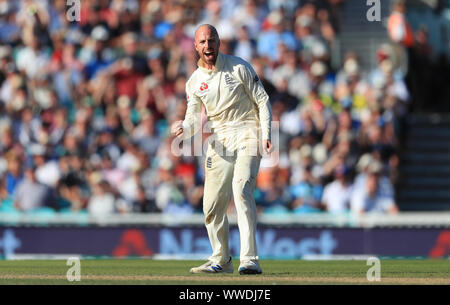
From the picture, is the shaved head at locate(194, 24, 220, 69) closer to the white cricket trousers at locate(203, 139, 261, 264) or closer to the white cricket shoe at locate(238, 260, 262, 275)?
the white cricket trousers at locate(203, 139, 261, 264)

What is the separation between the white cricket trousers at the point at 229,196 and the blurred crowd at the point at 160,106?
20.3 ft

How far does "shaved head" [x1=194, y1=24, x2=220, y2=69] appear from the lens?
10.6 m

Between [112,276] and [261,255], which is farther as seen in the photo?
[261,255]

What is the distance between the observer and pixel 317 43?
64.5ft

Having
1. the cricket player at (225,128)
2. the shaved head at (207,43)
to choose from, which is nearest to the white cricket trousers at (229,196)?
the cricket player at (225,128)

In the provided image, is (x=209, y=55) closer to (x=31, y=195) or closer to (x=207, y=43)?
(x=207, y=43)

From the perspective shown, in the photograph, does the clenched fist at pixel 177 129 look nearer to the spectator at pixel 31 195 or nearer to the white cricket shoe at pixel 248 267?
the white cricket shoe at pixel 248 267

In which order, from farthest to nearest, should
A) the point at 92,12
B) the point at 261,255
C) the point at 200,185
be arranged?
the point at 92,12, the point at 200,185, the point at 261,255

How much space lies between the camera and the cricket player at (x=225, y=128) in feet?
35.1

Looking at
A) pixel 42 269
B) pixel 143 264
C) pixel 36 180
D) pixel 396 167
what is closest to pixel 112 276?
pixel 42 269

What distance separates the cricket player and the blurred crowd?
6197 mm

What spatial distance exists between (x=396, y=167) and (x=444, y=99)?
420 centimetres

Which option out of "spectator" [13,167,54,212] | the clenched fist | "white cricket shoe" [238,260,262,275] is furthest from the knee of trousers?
"spectator" [13,167,54,212]

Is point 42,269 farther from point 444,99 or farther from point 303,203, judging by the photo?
point 444,99
